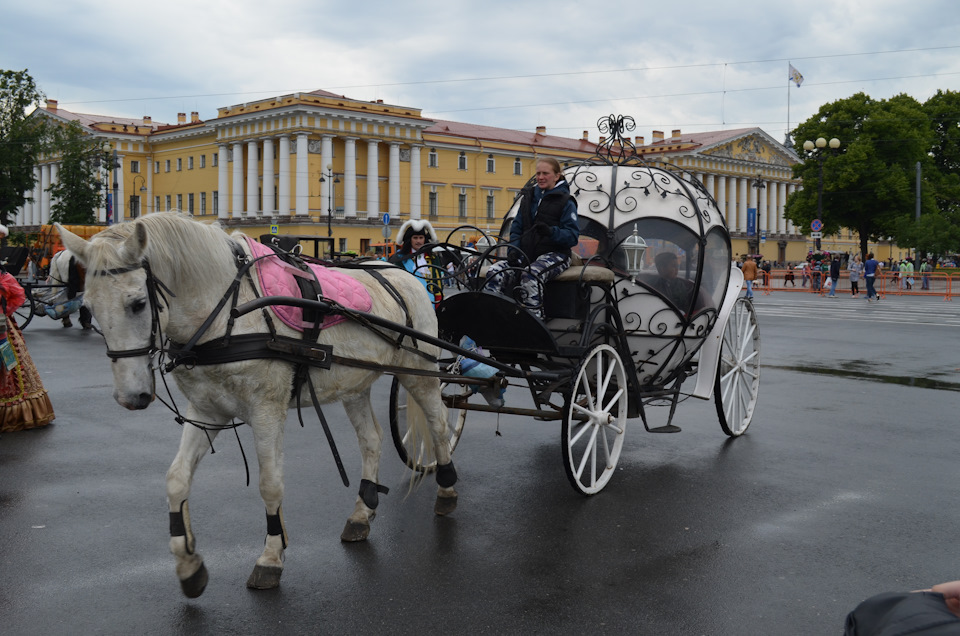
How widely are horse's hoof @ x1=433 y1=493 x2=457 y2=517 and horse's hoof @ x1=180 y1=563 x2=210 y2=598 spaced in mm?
1863

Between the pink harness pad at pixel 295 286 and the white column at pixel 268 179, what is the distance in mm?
72268

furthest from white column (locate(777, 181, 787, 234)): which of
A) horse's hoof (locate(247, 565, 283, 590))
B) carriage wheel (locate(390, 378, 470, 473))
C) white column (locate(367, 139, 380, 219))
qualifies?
horse's hoof (locate(247, 565, 283, 590))

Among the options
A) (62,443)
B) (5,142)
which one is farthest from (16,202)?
(62,443)

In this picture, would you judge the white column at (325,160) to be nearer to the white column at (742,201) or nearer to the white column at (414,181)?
the white column at (414,181)

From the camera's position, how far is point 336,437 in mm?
8406

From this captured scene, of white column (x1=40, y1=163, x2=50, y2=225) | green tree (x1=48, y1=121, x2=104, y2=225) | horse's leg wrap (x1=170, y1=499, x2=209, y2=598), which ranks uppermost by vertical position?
white column (x1=40, y1=163, x2=50, y2=225)

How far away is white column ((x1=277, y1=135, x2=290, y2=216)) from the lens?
240 ft

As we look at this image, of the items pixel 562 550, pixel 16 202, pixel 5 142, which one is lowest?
pixel 562 550

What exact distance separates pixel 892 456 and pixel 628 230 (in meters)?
3.07

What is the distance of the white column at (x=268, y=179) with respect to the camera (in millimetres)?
74688

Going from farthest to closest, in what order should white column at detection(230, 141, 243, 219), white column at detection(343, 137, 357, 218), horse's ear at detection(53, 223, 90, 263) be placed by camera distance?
white column at detection(230, 141, 243, 219)
white column at detection(343, 137, 357, 218)
horse's ear at detection(53, 223, 90, 263)

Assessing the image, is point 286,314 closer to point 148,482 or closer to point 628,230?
point 148,482

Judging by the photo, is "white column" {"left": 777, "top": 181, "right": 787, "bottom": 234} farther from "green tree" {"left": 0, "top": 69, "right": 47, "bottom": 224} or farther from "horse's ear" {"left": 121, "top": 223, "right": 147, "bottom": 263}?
"horse's ear" {"left": 121, "top": 223, "right": 147, "bottom": 263}

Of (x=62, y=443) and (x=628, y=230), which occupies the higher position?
(x=628, y=230)
